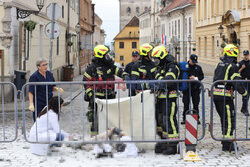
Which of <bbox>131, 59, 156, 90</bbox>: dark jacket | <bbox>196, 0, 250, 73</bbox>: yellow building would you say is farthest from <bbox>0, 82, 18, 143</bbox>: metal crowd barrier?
<bbox>196, 0, 250, 73</bbox>: yellow building

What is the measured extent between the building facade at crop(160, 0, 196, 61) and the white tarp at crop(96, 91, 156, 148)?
3715 cm

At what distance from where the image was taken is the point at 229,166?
7039 millimetres

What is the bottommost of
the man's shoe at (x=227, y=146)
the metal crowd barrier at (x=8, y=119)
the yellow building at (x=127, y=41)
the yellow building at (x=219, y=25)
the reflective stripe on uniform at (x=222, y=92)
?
the man's shoe at (x=227, y=146)

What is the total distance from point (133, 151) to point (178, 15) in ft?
175

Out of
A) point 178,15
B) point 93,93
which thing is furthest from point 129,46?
point 93,93

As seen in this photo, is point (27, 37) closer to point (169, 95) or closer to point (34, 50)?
point (34, 50)

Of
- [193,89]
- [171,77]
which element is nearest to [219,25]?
[193,89]

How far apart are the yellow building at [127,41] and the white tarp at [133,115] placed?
102m

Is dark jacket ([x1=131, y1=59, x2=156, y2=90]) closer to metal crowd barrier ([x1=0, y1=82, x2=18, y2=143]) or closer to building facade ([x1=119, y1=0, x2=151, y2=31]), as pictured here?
metal crowd barrier ([x1=0, y1=82, x2=18, y2=143])

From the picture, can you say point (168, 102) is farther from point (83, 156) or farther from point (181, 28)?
point (181, 28)

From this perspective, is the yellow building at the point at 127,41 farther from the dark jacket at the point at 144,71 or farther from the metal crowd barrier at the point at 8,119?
the dark jacket at the point at 144,71

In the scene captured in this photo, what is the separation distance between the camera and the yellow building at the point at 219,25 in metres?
30.8

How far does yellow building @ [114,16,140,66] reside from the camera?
4348 inches

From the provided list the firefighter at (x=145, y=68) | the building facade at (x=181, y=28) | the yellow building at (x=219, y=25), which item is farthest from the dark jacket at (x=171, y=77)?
the building facade at (x=181, y=28)
